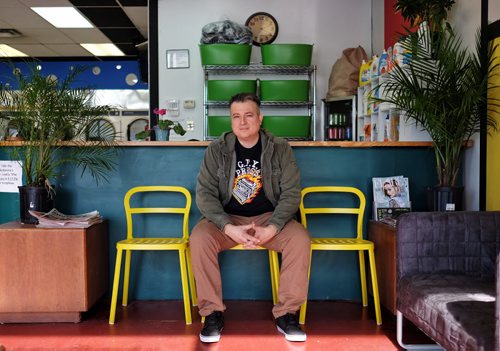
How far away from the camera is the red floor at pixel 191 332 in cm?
247

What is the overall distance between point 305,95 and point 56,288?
130 inches

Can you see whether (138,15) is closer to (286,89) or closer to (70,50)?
(70,50)

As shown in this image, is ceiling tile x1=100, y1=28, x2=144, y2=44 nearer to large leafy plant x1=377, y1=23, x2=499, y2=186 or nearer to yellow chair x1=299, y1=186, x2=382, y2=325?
yellow chair x1=299, y1=186, x2=382, y2=325

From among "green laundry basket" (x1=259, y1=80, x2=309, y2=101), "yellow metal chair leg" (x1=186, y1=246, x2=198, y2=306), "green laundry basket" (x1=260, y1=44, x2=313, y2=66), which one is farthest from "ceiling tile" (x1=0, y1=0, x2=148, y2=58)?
"yellow metal chair leg" (x1=186, y1=246, x2=198, y2=306)

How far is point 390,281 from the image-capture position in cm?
278

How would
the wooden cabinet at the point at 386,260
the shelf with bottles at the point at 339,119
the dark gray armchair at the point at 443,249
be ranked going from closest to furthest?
the dark gray armchair at the point at 443,249
the wooden cabinet at the point at 386,260
the shelf with bottles at the point at 339,119

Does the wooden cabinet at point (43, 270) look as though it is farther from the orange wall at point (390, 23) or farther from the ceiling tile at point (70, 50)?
the ceiling tile at point (70, 50)

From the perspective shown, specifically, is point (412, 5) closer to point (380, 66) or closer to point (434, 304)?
point (380, 66)

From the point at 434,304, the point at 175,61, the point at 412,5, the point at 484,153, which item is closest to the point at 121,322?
the point at 434,304

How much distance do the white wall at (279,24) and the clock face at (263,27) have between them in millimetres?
69

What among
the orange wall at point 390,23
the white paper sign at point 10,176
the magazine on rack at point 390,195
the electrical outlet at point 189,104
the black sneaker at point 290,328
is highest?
the orange wall at point 390,23

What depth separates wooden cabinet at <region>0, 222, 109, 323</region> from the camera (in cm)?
275

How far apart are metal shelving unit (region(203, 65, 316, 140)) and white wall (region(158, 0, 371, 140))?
0.25m

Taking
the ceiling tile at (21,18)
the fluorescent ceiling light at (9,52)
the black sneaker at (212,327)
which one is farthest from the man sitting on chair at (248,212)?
the fluorescent ceiling light at (9,52)
